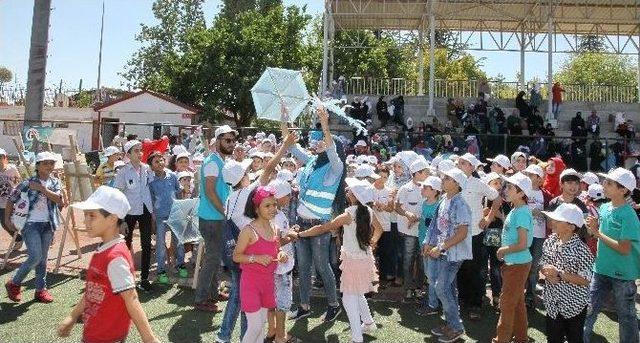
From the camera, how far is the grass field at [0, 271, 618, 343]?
17.9 feet

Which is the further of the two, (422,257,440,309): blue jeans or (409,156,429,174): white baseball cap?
(409,156,429,174): white baseball cap

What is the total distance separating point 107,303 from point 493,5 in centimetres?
2098

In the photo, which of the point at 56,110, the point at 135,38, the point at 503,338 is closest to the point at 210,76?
the point at 56,110

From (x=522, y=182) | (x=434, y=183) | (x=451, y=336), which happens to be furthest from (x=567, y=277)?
(x=434, y=183)

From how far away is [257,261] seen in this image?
4.36 m

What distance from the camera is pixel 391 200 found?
7062 mm

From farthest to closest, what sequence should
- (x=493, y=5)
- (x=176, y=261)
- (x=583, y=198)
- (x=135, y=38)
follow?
1. (x=135, y=38)
2. (x=493, y=5)
3. (x=176, y=261)
4. (x=583, y=198)

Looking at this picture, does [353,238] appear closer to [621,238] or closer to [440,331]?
[440,331]

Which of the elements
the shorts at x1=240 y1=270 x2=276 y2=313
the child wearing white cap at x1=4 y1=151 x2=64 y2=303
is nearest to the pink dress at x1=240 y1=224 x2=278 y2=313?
the shorts at x1=240 y1=270 x2=276 y2=313

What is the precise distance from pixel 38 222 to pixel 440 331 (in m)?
4.60

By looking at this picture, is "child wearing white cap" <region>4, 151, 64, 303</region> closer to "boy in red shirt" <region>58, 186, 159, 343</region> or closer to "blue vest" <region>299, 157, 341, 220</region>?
Result: "blue vest" <region>299, 157, 341, 220</region>

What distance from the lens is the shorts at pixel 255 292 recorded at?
4328mm

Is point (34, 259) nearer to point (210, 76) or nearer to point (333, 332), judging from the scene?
point (333, 332)

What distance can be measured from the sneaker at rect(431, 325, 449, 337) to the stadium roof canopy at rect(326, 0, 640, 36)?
1645cm
